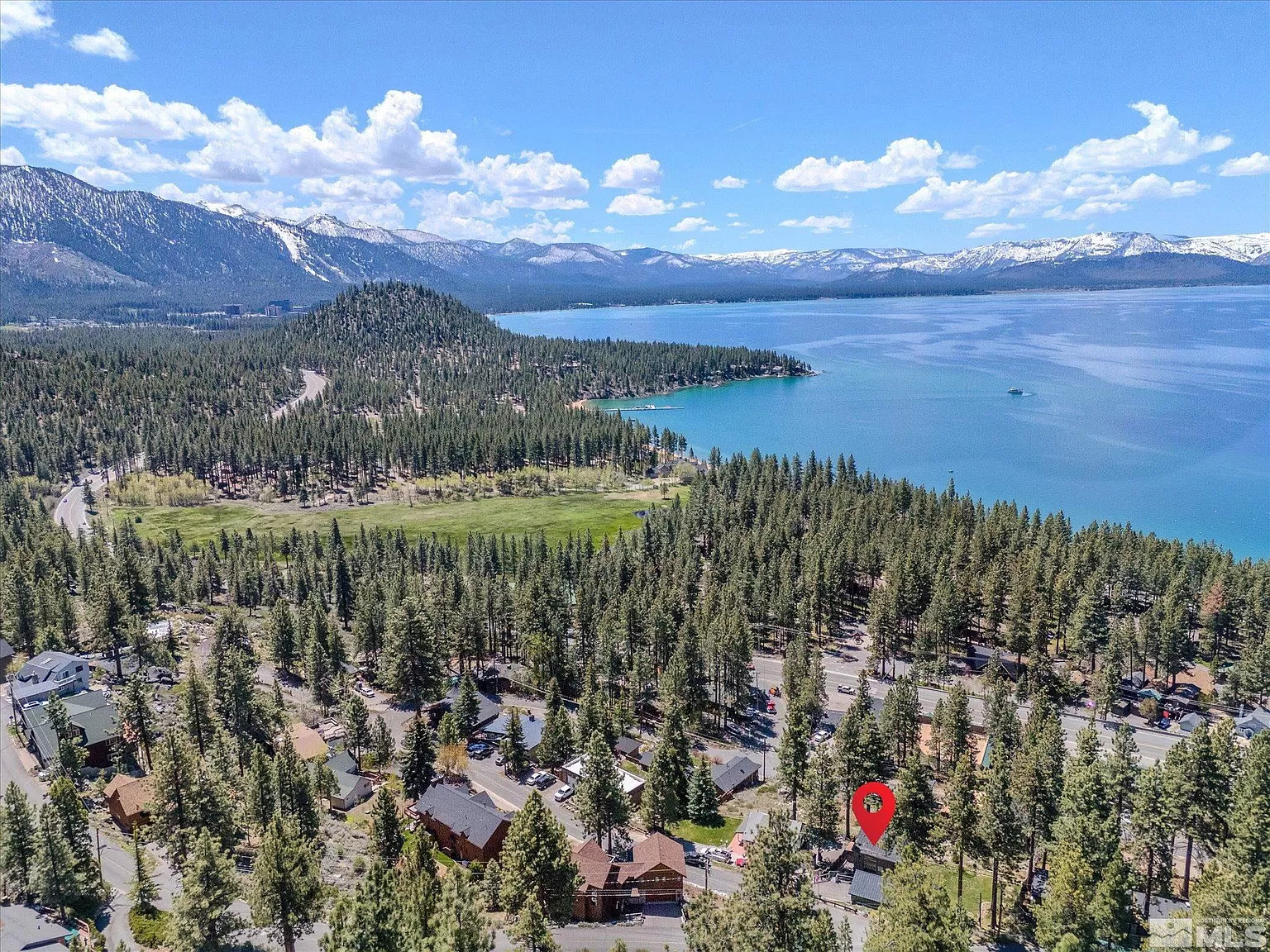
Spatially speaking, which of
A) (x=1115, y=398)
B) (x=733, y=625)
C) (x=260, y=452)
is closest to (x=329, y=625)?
(x=733, y=625)

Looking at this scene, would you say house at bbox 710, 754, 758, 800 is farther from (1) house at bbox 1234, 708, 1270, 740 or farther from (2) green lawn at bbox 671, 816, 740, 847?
(1) house at bbox 1234, 708, 1270, 740

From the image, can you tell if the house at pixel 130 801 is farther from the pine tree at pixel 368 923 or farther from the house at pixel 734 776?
the house at pixel 734 776

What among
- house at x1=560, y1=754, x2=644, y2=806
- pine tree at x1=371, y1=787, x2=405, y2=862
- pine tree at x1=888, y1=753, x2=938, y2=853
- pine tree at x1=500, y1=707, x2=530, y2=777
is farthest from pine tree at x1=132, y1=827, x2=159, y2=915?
pine tree at x1=888, y1=753, x2=938, y2=853

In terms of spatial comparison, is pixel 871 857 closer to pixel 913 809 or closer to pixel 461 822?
pixel 913 809

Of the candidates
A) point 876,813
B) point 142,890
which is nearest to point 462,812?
point 142,890

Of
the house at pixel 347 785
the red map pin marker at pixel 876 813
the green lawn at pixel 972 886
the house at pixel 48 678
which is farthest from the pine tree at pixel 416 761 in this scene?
the green lawn at pixel 972 886

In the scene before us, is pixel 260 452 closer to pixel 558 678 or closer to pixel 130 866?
pixel 558 678
